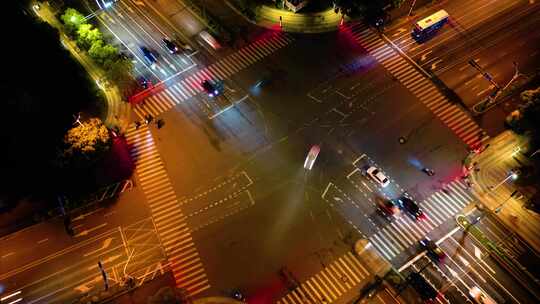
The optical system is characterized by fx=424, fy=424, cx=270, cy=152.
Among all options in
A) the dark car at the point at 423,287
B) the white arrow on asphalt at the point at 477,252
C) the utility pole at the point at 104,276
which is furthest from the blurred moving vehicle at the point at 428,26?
the utility pole at the point at 104,276

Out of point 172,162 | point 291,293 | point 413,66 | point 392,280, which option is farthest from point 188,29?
point 392,280

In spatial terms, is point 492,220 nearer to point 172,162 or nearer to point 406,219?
point 406,219

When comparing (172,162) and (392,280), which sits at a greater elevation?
(172,162)

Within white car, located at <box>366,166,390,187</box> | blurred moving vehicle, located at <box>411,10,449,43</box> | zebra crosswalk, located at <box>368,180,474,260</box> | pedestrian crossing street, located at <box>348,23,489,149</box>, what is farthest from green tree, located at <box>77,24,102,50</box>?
blurred moving vehicle, located at <box>411,10,449,43</box>

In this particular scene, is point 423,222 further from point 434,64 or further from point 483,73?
point 483,73

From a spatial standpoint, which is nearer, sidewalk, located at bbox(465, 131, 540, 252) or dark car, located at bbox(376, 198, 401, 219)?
sidewalk, located at bbox(465, 131, 540, 252)

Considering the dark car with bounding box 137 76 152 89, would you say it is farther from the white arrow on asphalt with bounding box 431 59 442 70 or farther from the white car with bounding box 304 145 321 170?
the white arrow on asphalt with bounding box 431 59 442 70
